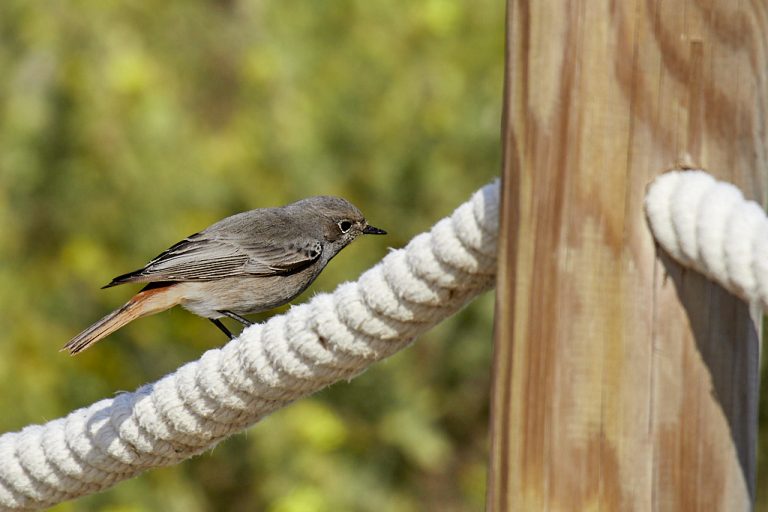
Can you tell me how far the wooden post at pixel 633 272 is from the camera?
176cm

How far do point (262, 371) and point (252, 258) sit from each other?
2001 millimetres

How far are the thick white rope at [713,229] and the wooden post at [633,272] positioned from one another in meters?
0.03

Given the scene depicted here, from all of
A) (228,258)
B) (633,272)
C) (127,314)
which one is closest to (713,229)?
(633,272)

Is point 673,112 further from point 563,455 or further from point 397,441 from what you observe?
point 397,441

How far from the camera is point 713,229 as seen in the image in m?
1.68

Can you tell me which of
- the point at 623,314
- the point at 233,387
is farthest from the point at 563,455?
the point at 233,387

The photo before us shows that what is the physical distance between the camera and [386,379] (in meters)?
6.06

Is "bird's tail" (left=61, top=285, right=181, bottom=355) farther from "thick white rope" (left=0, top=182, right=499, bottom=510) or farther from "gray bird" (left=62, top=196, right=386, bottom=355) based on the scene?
"thick white rope" (left=0, top=182, right=499, bottom=510)

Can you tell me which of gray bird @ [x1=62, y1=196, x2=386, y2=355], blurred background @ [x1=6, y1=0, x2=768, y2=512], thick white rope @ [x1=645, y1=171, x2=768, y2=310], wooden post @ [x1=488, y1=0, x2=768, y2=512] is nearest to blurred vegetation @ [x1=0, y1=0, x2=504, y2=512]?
blurred background @ [x1=6, y1=0, x2=768, y2=512]

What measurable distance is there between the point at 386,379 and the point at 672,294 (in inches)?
171

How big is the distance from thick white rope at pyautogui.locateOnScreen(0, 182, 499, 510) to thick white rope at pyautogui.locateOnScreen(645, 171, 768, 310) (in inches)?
16.3

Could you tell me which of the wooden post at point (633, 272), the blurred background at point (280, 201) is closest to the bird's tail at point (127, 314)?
the blurred background at point (280, 201)

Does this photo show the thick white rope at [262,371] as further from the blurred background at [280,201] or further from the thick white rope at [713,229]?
the blurred background at [280,201]

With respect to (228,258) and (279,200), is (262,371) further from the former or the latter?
(279,200)
